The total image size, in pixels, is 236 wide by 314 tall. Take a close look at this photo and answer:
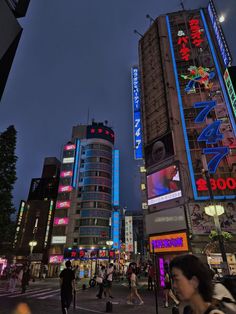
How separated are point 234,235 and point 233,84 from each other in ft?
45.1

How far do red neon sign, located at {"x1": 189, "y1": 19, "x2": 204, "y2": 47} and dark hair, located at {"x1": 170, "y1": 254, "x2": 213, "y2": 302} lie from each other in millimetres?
29440

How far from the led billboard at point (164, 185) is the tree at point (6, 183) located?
1572cm

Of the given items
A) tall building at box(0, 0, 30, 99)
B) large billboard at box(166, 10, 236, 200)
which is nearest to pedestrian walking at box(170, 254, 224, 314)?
tall building at box(0, 0, 30, 99)

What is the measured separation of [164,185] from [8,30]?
57.8 feet

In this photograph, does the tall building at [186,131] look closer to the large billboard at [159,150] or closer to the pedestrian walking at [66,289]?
the large billboard at [159,150]

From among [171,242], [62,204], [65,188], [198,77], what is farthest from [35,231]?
[198,77]

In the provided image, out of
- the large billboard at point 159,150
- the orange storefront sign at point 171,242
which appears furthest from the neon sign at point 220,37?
the orange storefront sign at point 171,242

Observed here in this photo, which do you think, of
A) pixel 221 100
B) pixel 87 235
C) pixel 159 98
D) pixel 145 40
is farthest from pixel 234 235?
pixel 87 235

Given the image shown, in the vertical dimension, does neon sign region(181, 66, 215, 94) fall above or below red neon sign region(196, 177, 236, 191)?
above

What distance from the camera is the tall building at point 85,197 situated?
167 feet

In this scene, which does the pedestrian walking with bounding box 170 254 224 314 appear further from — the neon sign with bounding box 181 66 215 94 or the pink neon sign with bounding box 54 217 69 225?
the pink neon sign with bounding box 54 217 69 225

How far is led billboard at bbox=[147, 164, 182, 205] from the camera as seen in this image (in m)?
20.0

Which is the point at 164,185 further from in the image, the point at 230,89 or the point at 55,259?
the point at 55,259

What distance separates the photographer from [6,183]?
24766 mm
